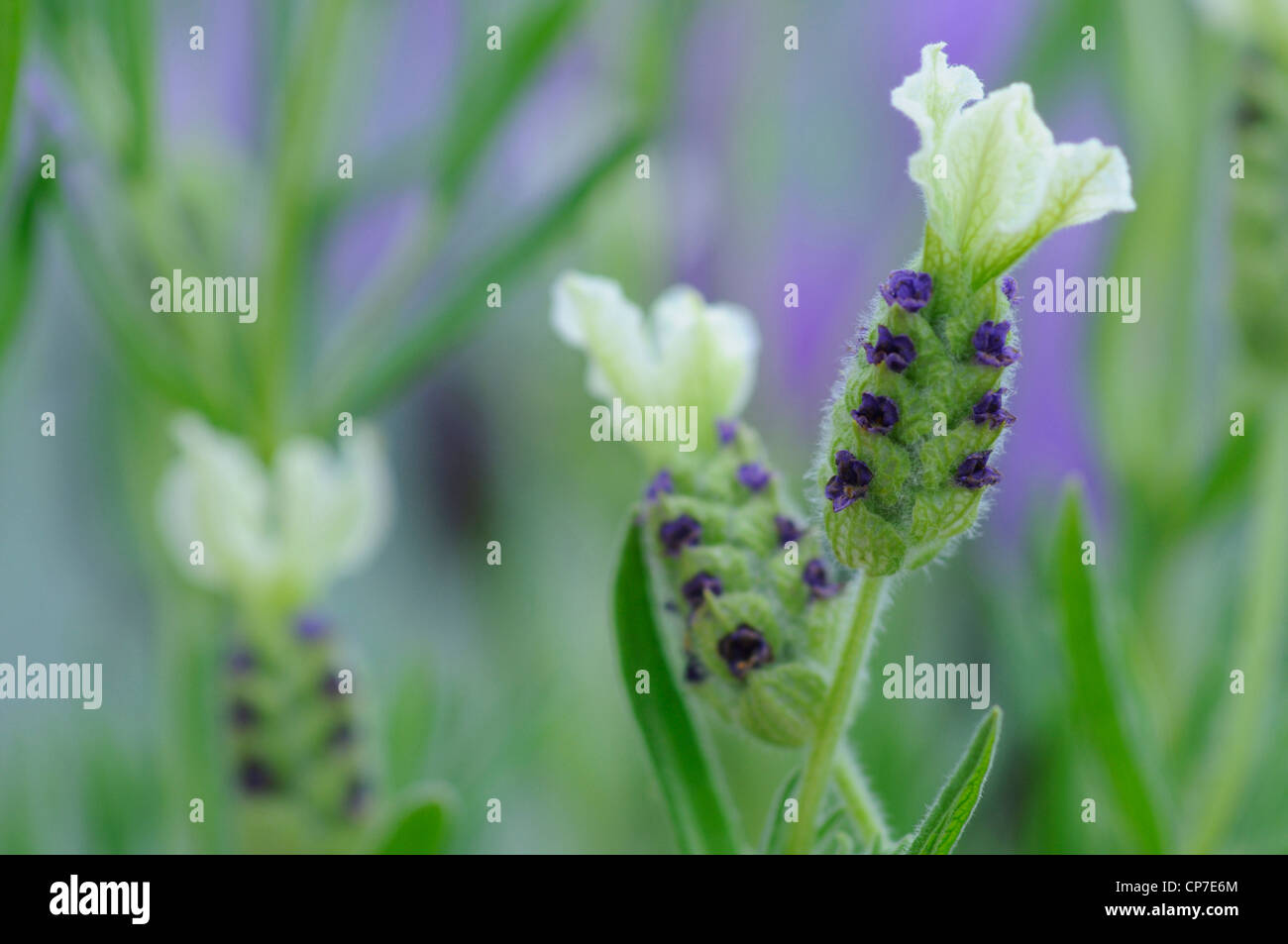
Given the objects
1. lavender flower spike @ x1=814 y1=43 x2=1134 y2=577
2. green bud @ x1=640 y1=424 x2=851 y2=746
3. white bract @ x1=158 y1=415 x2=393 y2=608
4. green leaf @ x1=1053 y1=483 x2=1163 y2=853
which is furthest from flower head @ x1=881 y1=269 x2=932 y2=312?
white bract @ x1=158 y1=415 x2=393 y2=608

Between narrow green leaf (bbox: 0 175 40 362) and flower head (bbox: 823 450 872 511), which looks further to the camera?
narrow green leaf (bbox: 0 175 40 362)

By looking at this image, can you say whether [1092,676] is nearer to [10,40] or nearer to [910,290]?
[910,290]

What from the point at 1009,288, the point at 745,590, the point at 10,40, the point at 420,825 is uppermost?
the point at 10,40

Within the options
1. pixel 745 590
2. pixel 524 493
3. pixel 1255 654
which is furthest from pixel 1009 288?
pixel 524 493

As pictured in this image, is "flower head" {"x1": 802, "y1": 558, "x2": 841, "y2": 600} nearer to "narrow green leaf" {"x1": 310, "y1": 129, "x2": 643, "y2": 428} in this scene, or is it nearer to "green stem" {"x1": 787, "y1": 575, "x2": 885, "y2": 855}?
"green stem" {"x1": 787, "y1": 575, "x2": 885, "y2": 855}
